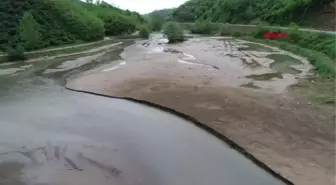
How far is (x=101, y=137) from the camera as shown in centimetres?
1453

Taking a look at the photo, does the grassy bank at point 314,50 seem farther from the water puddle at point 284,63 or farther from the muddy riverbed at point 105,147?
the muddy riverbed at point 105,147

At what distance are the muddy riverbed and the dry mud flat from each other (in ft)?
2.91

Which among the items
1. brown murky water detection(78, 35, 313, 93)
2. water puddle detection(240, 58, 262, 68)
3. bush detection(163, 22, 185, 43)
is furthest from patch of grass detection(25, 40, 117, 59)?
water puddle detection(240, 58, 262, 68)

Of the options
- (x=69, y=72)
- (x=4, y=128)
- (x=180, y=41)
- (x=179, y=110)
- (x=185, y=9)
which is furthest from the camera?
(x=185, y=9)

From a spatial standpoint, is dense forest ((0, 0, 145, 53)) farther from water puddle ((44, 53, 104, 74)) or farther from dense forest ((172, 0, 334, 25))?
dense forest ((172, 0, 334, 25))

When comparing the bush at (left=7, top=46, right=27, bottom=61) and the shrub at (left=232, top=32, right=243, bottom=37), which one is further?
the shrub at (left=232, top=32, right=243, bottom=37)

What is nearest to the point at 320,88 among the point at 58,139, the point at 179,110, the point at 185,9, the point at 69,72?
the point at 179,110

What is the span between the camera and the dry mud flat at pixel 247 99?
12.1 m

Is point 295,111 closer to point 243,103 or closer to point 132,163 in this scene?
point 243,103

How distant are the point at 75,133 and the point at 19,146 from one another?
2321mm

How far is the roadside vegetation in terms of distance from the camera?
125ft

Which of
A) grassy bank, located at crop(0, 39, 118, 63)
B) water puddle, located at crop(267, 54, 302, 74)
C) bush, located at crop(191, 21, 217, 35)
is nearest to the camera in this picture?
water puddle, located at crop(267, 54, 302, 74)

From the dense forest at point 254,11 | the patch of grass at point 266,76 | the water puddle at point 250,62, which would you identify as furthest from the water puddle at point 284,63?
the dense forest at point 254,11

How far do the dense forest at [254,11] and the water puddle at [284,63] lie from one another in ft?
61.6
